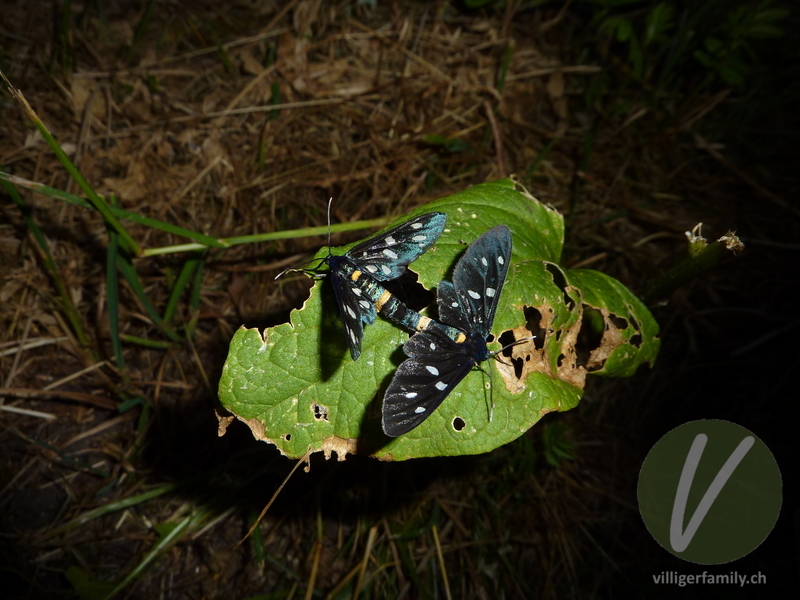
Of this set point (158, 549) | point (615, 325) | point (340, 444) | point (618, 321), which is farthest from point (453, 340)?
point (158, 549)

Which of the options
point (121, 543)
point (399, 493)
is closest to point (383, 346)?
point (399, 493)

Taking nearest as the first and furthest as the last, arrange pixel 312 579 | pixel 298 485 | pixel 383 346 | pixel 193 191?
pixel 383 346 < pixel 312 579 < pixel 298 485 < pixel 193 191

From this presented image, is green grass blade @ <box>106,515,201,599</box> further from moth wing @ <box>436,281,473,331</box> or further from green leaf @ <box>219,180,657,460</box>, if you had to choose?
moth wing @ <box>436,281,473,331</box>

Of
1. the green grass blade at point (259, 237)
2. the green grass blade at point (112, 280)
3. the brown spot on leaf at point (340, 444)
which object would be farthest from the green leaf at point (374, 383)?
the green grass blade at point (112, 280)

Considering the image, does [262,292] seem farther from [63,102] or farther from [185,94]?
[63,102]

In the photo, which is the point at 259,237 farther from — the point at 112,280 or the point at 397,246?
the point at 397,246

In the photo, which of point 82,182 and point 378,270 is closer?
→ point 378,270
